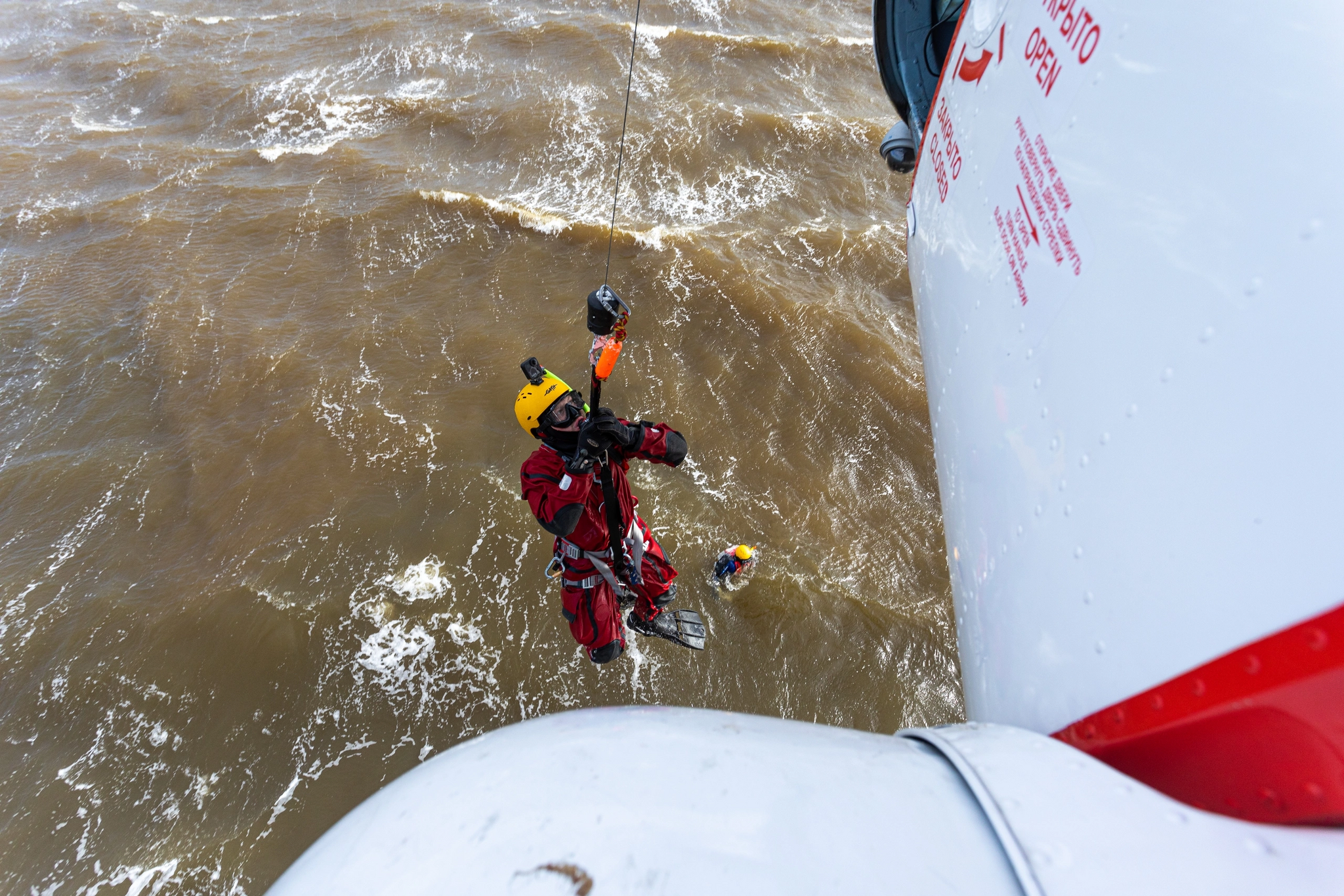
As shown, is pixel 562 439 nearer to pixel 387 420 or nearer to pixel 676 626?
pixel 676 626

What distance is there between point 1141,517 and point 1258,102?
2.77ft

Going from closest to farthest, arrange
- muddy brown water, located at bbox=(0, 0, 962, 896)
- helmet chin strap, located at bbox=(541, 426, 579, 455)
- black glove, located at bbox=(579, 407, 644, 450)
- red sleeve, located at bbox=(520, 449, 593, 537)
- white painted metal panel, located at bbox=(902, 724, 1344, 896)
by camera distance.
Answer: white painted metal panel, located at bbox=(902, 724, 1344, 896)
black glove, located at bbox=(579, 407, 644, 450)
helmet chin strap, located at bbox=(541, 426, 579, 455)
red sleeve, located at bbox=(520, 449, 593, 537)
muddy brown water, located at bbox=(0, 0, 962, 896)

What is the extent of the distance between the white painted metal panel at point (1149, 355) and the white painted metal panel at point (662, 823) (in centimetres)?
59

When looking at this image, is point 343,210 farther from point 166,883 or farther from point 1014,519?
point 1014,519

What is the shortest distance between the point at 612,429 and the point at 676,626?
69.5 inches

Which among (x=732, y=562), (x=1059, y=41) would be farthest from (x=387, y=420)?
(x=1059, y=41)

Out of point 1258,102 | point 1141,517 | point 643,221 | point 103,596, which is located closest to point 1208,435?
point 1141,517

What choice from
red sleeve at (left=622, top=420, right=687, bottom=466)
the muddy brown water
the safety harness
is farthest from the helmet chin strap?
the muddy brown water

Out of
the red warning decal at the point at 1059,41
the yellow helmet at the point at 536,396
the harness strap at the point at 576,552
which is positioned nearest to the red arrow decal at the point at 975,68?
the red warning decal at the point at 1059,41

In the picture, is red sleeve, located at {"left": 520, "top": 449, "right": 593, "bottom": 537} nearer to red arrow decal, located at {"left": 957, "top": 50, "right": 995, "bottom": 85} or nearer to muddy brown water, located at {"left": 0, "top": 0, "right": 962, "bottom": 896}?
muddy brown water, located at {"left": 0, "top": 0, "right": 962, "bottom": 896}

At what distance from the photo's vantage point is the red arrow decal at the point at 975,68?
8.24 feet

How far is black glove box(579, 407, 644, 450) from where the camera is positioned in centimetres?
327

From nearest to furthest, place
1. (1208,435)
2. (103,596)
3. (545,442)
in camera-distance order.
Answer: (1208,435), (545,442), (103,596)

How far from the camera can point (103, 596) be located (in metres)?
5.02
